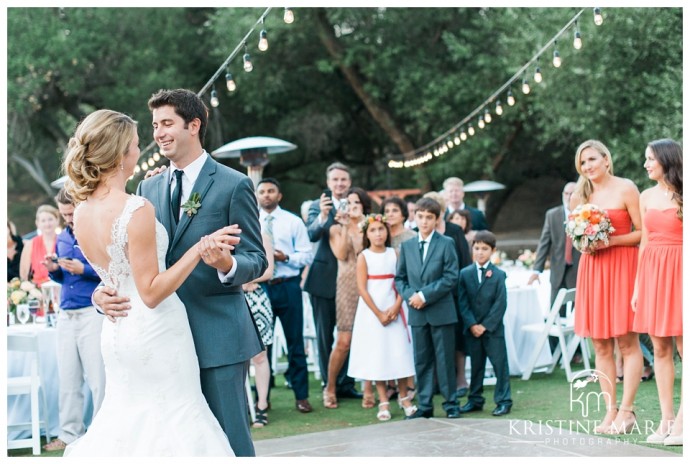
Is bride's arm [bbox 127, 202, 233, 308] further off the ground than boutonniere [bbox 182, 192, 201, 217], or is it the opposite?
boutonniere [bbox 182, 192, 201, 217]

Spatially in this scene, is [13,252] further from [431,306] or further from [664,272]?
[664,272]

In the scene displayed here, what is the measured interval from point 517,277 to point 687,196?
5.38 meters

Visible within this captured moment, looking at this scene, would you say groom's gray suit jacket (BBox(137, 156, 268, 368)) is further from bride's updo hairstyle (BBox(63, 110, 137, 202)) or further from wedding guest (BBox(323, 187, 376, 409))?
wedding guest (BBox(323, 187, 376, 409))

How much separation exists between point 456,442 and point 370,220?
2254 mm

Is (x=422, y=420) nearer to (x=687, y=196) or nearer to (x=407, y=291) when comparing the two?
(x=407, y=291)

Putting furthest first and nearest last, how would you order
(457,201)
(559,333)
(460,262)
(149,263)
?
1. (457,201)
2. (559,333)
3. (460,262)
4. (149,263)

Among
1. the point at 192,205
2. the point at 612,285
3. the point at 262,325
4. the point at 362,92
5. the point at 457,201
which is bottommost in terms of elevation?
the point at 262,325

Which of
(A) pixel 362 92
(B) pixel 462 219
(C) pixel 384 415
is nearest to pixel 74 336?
(C) pixel 384 415

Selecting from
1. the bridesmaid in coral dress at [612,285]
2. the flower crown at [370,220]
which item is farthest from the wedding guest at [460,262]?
the bridesmaid in coral dress at [612,285]

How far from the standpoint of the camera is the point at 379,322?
7.41m

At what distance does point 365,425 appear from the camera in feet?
22.2

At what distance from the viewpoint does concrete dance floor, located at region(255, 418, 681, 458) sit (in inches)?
215

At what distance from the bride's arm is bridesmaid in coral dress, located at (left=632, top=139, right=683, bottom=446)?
130 inches

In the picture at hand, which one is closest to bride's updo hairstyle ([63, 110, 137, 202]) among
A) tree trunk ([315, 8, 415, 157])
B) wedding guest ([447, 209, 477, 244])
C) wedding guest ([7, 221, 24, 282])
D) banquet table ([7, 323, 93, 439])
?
banquet table ([7, 323, 93, 439])
